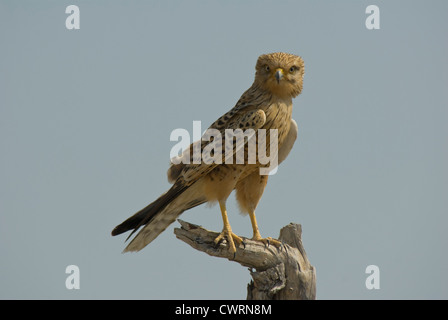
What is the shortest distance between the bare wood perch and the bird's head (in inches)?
63.9

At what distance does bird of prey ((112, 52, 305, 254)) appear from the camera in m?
7.57

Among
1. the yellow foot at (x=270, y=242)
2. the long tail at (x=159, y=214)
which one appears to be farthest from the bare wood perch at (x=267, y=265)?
the long tail at (x=159, y=214)

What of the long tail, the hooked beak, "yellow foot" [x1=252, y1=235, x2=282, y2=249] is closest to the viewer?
the hooked beak

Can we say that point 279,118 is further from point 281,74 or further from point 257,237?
point 257,237

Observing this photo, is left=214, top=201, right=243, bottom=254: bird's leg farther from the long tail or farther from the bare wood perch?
the long tail

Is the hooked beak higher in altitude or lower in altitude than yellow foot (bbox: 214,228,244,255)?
higher

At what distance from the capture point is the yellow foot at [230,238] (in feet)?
24.8

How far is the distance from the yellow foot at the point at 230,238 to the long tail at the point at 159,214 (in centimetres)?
52

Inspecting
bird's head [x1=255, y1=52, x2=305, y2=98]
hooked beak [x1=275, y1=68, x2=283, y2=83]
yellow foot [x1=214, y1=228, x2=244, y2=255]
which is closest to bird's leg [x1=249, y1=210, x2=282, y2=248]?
yellow foot [x1=214, y1=228, x2=244, y2=255]

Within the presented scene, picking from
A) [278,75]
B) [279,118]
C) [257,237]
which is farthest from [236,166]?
[278,75]

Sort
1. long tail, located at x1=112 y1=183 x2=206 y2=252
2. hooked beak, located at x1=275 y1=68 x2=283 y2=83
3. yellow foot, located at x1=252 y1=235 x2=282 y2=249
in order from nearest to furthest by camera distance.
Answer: hooked beak, located at x1=275 y1=68 x2=283 y2=83
long tail, located at x1=112 y1=183 x2=206 y2=252
yellow foot, located at x1=252 y1=235 x2=282 y2=249

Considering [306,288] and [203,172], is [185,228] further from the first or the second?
[306,288]

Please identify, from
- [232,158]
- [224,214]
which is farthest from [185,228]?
[232,158]
